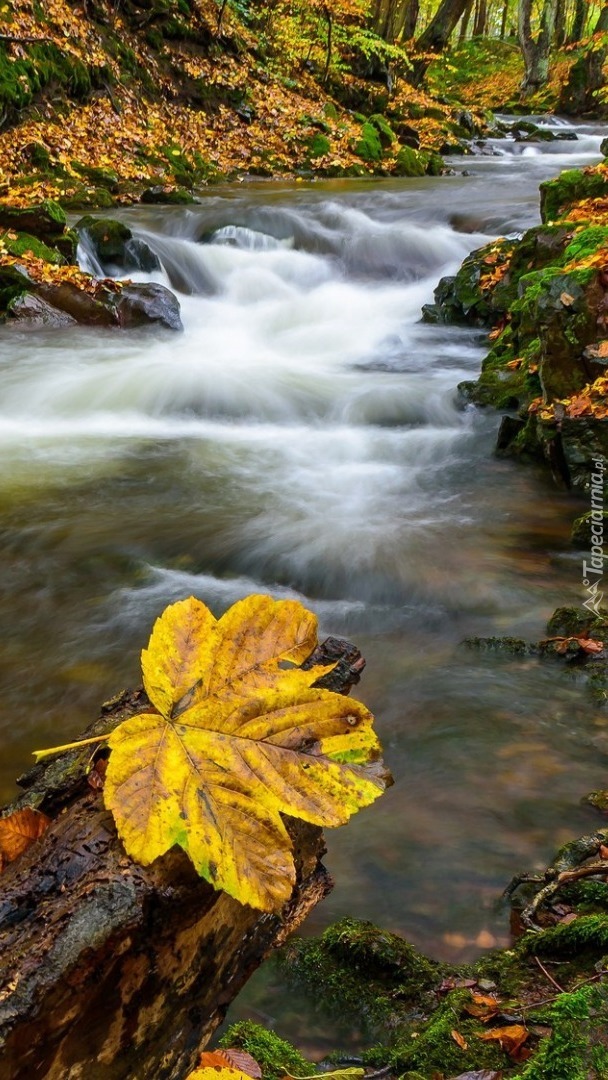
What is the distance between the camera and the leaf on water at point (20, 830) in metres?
1.22

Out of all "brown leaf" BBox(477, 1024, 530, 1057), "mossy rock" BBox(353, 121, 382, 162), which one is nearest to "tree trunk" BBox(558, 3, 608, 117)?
"mossy rock" BBox(353, 121, 382, 162)

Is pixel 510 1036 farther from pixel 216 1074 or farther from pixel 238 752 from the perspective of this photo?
pixel 238 752

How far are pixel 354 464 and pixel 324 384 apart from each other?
206 centimetres

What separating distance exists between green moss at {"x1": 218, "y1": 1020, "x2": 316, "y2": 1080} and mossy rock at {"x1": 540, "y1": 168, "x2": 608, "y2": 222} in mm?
8654

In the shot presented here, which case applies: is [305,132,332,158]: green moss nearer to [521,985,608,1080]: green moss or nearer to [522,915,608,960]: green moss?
[522,915,608,960]: green moss

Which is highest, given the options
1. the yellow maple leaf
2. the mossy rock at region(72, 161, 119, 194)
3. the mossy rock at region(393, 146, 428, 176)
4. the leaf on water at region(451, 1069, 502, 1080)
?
the mossy rock at region(393, 146, 428, 176)

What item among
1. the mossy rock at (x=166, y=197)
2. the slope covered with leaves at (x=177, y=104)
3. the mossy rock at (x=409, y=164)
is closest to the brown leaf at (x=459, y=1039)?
the slope covered with leaves at (x=177, y=104)

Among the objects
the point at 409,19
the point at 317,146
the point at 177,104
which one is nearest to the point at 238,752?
the point at 177,104

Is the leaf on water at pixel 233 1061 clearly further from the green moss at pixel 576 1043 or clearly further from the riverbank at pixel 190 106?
the riverbank at pixel 190 106

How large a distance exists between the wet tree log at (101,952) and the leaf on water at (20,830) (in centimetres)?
2

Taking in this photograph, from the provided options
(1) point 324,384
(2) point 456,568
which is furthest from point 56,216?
(2) point 456,568

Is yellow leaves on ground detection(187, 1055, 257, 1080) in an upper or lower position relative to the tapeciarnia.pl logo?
upper

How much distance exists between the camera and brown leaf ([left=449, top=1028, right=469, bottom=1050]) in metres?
1.36

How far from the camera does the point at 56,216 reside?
1018 centimetres
